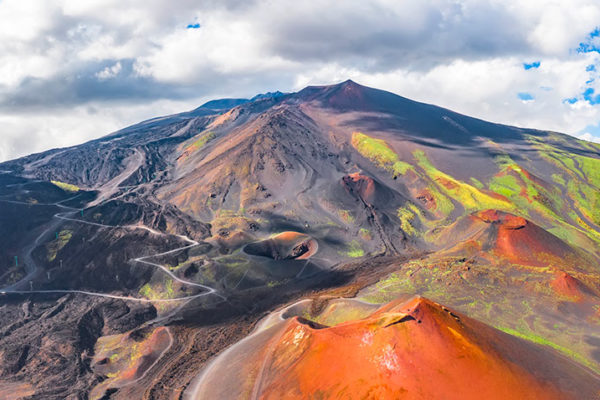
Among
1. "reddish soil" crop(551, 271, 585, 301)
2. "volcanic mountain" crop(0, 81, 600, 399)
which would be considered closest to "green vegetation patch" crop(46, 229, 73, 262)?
"volcanic mountain" crop(0, 81, 600, 399)

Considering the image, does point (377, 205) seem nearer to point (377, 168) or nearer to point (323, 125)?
point (377, 168)

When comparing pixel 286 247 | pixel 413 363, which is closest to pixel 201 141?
pixel 286 247

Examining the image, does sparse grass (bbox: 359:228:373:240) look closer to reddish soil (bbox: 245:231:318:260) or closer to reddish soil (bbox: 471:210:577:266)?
reddish soil (bbox: 245:231:318:260)

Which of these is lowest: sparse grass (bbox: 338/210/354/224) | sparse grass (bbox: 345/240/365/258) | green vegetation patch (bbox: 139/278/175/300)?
sparse grass (bbox: 345/240/365/258)

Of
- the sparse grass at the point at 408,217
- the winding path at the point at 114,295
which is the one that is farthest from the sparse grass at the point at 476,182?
the winding path at the point at 114,295

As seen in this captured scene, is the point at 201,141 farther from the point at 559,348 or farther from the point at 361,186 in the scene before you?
the point at 559,348

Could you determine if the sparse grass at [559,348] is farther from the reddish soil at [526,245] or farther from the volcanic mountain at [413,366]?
the reddish soil at [526,245]
